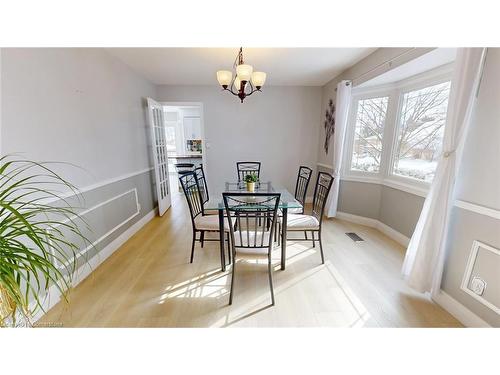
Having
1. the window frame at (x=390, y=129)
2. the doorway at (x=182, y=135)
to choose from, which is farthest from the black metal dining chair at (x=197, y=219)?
the doorway at (x=182, y=135)

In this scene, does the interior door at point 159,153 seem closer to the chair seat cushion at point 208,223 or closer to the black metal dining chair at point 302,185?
the chair seat cushion at point 208,223

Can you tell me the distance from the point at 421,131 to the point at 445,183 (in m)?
1.33

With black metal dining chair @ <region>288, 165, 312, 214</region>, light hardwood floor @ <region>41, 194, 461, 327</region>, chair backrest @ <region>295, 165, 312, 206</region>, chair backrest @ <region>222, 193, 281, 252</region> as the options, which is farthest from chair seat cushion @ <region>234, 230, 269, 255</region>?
chair backrest @ <region>295, 165, 312, 206</region>

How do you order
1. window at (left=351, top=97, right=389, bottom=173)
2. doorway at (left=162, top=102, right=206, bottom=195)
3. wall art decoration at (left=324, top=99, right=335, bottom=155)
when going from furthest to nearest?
doorway at (left=162, top=102, right=206, bottom=195) < wall art decoration at (left=324, top=99, right=335, bottom=155) < window at (left=351, top=97, right=389, bottom=173)

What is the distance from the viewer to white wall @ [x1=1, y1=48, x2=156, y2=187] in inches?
55.6

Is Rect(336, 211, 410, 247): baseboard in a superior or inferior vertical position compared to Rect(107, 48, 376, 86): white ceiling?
inferior

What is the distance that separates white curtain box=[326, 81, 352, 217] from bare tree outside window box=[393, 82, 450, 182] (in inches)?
27.8

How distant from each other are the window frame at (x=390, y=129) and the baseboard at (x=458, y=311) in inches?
43.9

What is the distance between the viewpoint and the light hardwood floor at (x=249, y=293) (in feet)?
5.05

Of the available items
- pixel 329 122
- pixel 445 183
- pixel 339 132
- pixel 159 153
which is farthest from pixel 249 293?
pixel 329 122

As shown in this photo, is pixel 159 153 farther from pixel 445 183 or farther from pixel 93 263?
pixel 445 183

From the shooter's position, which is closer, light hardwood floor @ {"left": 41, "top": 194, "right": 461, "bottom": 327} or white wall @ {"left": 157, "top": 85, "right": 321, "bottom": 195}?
light hardwood floor @ {"left": 41, "top": 194, "right": 461, "bottom": 327}

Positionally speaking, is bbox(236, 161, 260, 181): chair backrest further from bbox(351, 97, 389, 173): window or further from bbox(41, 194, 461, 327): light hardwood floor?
bbox(351, 97, 389, 173): window
